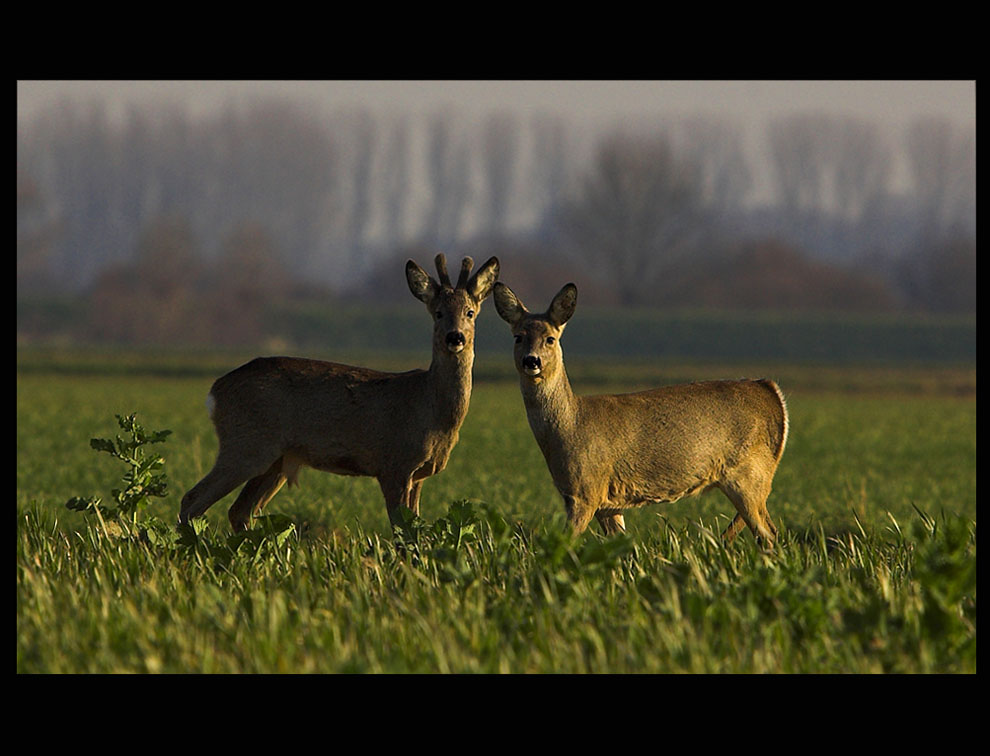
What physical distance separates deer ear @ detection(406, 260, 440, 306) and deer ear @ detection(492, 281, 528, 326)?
562 millimetres

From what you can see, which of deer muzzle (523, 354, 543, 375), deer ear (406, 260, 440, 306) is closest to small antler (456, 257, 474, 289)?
deer ear (406, 260, 440, 306)

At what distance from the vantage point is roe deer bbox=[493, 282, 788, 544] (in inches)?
337

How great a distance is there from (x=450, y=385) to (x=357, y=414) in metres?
0.81

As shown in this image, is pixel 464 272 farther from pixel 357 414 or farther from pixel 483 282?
pixel 357 414

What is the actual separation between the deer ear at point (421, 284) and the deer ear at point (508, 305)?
22.1 inches

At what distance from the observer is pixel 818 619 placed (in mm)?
5965

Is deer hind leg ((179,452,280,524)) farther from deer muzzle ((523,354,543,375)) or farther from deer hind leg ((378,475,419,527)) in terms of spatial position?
deer muzzle ((523,354,543,375))

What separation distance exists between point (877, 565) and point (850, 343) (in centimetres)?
7248

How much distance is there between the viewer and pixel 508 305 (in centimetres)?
865

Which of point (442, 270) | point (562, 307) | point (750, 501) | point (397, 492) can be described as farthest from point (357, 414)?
point (750, 501)

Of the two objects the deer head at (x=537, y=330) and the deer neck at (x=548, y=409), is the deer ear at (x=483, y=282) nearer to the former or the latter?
the deer head at (x=537, y=330)

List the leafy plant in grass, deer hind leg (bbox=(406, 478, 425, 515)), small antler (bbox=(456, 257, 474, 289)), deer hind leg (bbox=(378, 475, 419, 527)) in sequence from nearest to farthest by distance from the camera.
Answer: the leafy plant in grass → small antler (bbox=(456, 257, 474, 289)) → deer hind leg (bbox=(378, 475, 419, 527)) → deer hind leg (bbox=(406, 478, 425, 515))

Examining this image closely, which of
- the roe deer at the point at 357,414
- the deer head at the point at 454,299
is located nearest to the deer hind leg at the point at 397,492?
the roe deer at the point at 357,414

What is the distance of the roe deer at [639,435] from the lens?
856 cm
